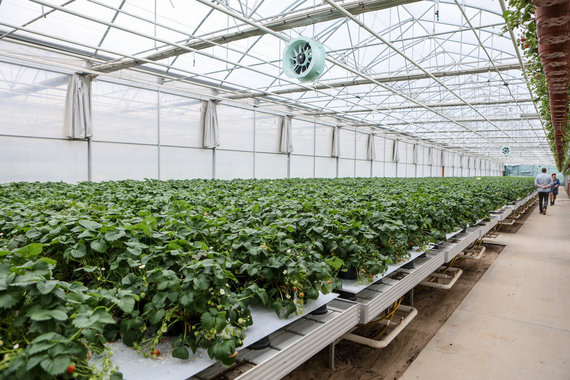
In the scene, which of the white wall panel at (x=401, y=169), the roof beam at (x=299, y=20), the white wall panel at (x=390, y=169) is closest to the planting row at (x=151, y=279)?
the roof beam at (x=299, y=20)

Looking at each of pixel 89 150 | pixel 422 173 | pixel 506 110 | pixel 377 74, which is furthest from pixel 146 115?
pixel 422 173

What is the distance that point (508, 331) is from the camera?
3807 millimetres

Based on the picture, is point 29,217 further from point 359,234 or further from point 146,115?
point 146,115

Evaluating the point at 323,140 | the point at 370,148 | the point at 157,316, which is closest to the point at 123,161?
the point at 157,316

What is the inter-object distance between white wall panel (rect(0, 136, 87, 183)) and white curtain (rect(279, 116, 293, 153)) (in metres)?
8.89

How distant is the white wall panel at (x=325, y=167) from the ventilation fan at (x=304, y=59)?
14.7 metres

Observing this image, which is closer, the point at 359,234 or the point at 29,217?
the point at 29,217

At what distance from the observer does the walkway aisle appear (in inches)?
120

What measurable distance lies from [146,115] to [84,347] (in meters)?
12.0

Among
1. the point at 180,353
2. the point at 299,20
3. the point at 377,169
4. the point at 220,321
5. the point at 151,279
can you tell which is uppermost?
the point at 299,20

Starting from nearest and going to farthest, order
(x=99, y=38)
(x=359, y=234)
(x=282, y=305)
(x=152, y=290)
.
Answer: (x=152, y=290)
(x=282, y=305)
(x=359, y=234)
(x=99, y=38)

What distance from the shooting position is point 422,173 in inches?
1389

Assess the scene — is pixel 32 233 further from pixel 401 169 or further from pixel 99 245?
pixel 401 169

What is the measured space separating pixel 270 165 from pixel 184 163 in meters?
4.79
